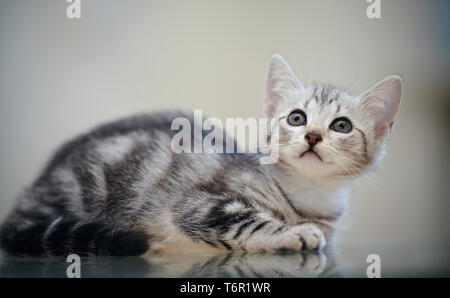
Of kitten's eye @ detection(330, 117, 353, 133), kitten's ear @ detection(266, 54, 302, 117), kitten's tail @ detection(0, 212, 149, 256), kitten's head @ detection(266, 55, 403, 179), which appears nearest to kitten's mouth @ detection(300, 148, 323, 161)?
kitten's head @ detection(266, 55, 403, 179)

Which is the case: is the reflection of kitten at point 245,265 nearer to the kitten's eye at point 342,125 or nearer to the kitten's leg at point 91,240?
the kitten's leg at point 91,240

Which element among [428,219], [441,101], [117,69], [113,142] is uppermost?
[117,69]

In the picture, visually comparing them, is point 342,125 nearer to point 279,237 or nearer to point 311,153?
point 311,153

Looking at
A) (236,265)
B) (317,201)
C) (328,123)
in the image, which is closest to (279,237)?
(236,265)

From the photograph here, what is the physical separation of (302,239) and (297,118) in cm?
38

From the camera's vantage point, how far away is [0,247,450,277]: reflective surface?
99cm

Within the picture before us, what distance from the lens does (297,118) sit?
1358 millimetres

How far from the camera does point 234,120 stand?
69.7 inches

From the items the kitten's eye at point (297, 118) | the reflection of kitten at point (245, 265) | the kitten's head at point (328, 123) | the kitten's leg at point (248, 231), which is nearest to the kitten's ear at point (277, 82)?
the kitten's head at point (328, 123)

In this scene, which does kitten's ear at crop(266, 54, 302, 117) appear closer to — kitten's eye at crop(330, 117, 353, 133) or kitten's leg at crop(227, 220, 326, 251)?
kitten's eye at crop(330, 117, 353, 133)
